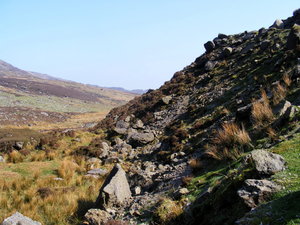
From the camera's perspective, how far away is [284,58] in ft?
47.2

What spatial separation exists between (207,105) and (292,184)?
532 inches

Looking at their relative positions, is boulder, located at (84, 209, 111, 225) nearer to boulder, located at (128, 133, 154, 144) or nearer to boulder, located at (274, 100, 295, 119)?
boulder, located at (274, 100, 295, 119)

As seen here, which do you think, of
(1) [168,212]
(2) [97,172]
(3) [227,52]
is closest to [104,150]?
(2) [97,172]

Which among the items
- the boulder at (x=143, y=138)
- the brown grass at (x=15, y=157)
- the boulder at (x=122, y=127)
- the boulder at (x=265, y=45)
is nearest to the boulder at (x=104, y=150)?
the boulder at (x=143, y=138)

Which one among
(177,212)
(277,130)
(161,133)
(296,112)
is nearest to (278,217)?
(177,212)

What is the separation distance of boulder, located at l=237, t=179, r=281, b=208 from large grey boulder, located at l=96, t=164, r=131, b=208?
482cm

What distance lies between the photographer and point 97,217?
6.94 meters

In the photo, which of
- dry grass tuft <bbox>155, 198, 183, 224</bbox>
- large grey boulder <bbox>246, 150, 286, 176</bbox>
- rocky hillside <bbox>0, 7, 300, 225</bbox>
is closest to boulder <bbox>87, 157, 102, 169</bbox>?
rocky hillside <bbox>0, 7, 300, 225</bbox>

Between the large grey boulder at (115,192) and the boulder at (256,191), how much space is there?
4.82 m

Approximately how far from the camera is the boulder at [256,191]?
3805mm

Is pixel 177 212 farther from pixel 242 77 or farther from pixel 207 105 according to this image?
pixel 242 77

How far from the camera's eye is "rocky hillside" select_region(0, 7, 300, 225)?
14.1ft

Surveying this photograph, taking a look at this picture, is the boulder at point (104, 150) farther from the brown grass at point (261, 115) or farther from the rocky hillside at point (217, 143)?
the brown grass at point (261, 115)

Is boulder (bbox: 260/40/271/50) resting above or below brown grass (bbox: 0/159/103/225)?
above
